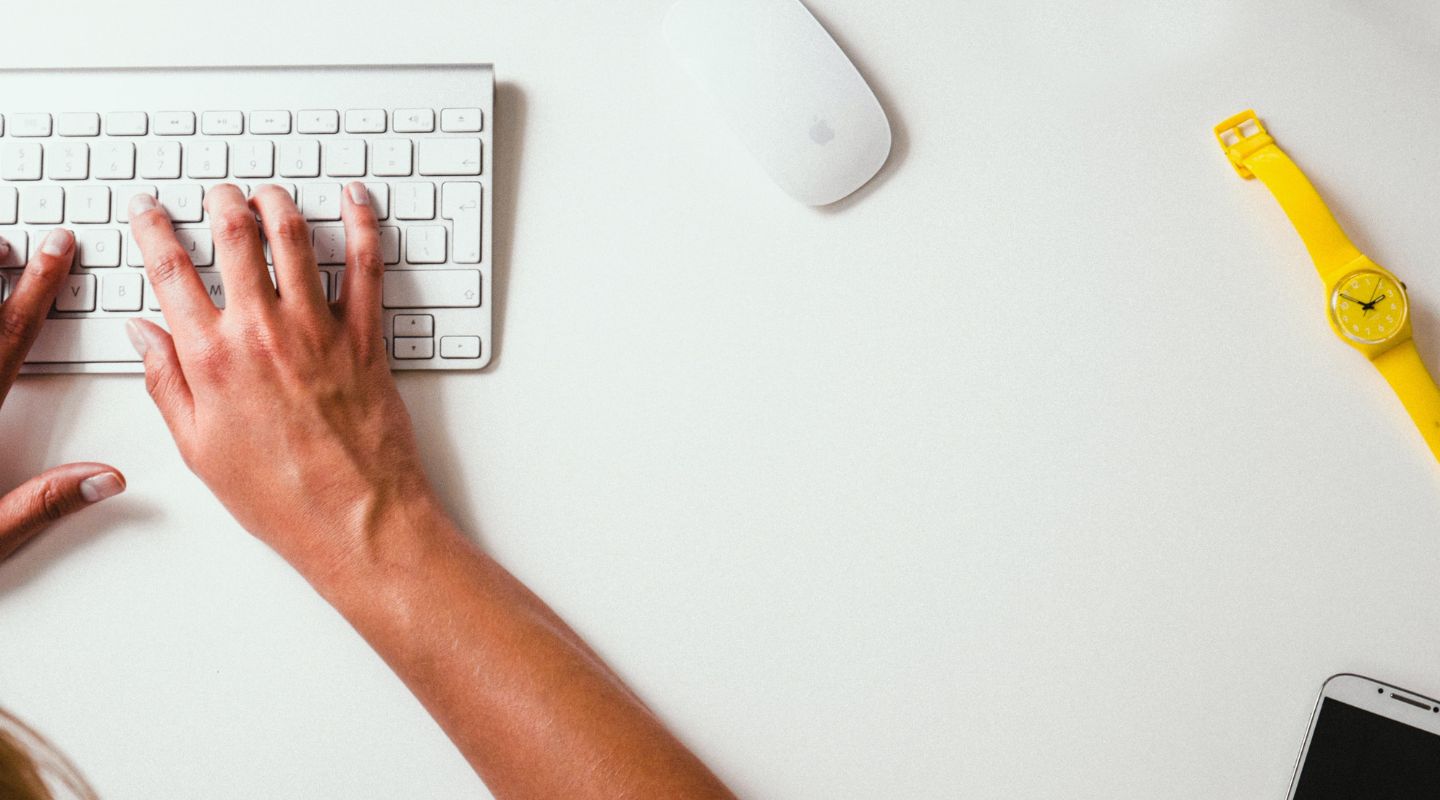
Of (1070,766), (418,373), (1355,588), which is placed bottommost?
(1070,766)

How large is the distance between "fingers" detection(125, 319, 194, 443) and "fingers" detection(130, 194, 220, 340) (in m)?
0.02

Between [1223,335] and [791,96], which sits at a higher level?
[791,96]

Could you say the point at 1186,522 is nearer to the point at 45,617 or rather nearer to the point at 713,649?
the point at 713,649

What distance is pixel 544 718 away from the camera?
53 centimetres

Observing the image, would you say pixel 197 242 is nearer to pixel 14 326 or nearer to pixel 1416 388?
pixel 14 326

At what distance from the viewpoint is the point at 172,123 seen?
0.60 meters

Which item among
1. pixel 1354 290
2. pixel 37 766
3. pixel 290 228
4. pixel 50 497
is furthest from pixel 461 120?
pixel 1354 290

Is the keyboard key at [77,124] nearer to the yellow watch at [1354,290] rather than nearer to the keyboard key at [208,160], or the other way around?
the keyboard key at [208,160]

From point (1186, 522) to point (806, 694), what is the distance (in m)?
0.28

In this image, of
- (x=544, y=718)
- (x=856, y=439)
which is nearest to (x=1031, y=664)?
(x=856, y=439)

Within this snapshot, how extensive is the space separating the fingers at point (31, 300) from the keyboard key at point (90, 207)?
2 cm

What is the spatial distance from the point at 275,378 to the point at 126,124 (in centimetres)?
20

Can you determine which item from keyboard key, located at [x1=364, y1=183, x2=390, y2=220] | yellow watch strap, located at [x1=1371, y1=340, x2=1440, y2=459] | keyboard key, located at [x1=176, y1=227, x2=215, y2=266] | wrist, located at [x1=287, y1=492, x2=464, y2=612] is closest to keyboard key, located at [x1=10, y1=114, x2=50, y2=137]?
keyboard key, located at [x1=176, y1=227, x2=215, y2=266]

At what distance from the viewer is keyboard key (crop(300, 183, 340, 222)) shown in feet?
1.96
